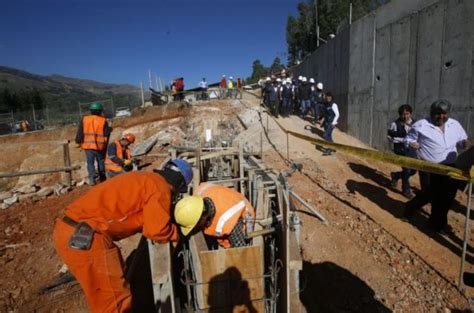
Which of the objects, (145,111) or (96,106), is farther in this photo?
(145,111)

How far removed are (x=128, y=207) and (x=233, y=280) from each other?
121 cm

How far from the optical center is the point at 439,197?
14.1ft

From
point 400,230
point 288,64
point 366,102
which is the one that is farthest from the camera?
point 288,64

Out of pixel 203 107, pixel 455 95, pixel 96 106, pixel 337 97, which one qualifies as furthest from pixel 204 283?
pixel 203 107

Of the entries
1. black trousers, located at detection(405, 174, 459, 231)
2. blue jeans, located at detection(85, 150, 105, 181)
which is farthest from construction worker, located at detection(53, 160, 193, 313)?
blue jeans, located at detection(85, 150, 105, 181)

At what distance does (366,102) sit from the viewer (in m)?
11.2

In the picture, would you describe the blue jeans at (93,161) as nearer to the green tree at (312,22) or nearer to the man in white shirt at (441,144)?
the man in white shirt at (441,144)

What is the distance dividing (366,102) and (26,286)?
10.8 metres

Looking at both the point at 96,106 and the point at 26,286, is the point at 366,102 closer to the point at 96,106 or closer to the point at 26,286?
the point at 96,106

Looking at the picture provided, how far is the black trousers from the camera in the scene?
4168mm

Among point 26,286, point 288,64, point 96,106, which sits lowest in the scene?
point 26,286

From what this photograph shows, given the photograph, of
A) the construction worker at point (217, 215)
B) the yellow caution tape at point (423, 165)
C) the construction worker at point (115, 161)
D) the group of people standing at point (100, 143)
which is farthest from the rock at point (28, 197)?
the yellow caution tape at point (423, 165)

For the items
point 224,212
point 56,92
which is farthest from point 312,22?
point 56,92

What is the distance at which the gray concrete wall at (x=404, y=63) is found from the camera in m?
7.02
